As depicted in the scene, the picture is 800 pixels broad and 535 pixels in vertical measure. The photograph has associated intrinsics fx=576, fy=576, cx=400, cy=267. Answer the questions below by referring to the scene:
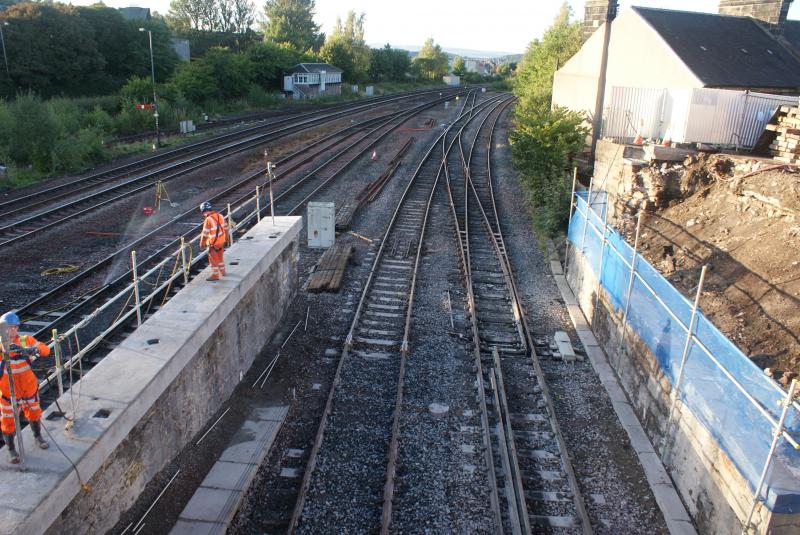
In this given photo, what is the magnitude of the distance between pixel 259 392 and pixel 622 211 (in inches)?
433

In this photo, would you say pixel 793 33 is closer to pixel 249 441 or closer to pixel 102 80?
pixel 249 441

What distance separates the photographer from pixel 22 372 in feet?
17.9

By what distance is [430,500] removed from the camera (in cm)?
719

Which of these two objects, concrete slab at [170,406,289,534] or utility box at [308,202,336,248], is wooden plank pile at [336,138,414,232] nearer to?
utility box at [308,202,336,248]

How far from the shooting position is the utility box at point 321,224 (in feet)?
51.3

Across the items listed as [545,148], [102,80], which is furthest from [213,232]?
[102,80]

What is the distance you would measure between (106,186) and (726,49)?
2311 centimetres

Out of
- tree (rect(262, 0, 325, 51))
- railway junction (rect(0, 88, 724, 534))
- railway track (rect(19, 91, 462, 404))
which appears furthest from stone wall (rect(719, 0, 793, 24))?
tree (rect(262, 0, 325, 51))

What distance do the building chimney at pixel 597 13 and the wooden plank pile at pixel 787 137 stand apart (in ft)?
33.3

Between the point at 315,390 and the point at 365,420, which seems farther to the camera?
the point at 315,390

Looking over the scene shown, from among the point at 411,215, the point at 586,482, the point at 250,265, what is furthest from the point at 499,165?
the point at 586,482

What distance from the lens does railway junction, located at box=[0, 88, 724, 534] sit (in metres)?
6.45

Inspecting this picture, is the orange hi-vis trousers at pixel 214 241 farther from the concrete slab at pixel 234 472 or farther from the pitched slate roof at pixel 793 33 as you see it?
the pitched slate roof at pixel 793 33

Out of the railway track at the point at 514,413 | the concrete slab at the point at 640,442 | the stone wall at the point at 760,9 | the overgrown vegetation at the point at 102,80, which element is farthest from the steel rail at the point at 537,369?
the overgrown vegetation at the point at 102,80
